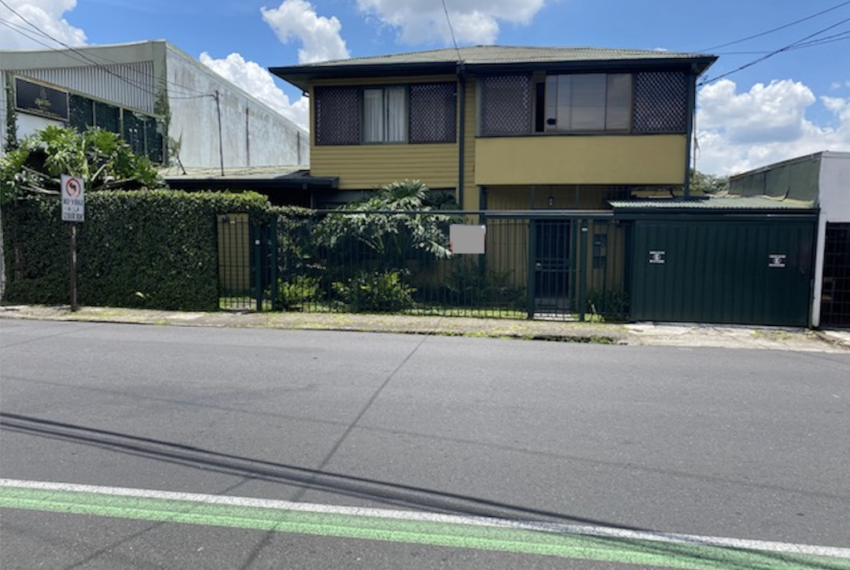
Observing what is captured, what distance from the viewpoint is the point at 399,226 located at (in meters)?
12.9

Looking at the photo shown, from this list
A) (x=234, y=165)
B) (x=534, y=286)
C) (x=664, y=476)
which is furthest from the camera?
(x=234, y=165)

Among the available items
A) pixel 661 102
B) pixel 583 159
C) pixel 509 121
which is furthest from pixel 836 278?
pixel 509 121

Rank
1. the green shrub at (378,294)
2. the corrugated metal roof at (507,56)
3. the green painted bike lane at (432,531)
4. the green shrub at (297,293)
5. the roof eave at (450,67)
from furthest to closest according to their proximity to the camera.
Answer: the corrugated metal roof at (507,56) < the roof eave at (450,67) < the green shrub at (297,293) < the green shrub at (378,294) < the green painted bike lane at (432,531)

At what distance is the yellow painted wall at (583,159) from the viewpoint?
47.3 feet

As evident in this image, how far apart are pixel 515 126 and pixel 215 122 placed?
16.8m

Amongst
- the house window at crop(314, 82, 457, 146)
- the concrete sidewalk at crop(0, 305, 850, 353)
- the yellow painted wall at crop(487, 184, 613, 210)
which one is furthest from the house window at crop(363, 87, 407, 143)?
the concrete sidewalk at crop(0, 305, 850, 353)

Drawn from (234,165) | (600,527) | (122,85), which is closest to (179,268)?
(600,527)

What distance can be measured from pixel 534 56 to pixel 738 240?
7.54 m

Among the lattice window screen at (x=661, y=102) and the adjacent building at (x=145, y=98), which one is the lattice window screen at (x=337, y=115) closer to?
the adjacent building at (x=145, y=98)

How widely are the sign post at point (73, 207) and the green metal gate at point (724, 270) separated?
448 inches

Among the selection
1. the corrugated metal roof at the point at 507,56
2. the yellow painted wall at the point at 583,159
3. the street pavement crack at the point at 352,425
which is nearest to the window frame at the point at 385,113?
the corrugated metal roof at the point at 507,56

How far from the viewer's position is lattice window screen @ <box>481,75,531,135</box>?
588 inches

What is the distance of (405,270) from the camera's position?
41.8ft

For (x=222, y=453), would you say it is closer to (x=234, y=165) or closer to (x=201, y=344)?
(x=201, y=344)
